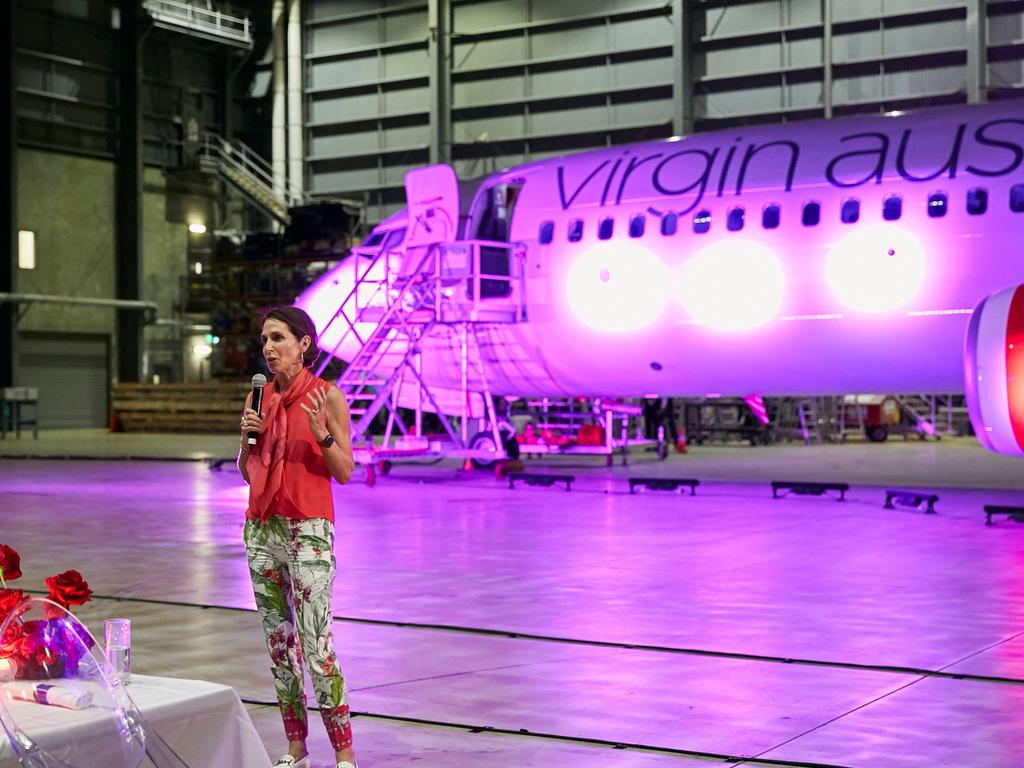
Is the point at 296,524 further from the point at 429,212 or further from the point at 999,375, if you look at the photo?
the point at 429,212

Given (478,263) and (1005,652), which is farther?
(478,263)

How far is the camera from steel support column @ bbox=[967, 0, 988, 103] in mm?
40625

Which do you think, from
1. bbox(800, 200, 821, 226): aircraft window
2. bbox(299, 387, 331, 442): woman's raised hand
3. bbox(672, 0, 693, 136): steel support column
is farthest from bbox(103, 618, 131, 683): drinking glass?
bbox(672, 0, 693, 136): steel support column

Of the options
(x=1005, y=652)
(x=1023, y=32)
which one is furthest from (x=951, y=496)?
(x=1023, y=32)

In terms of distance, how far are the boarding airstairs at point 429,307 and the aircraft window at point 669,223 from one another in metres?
2.73

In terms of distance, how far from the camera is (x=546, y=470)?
2647 cm

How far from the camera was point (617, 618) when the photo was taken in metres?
9.69

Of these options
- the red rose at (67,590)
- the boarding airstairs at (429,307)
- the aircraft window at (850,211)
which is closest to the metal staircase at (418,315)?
the boarding airstairs at (429,307)

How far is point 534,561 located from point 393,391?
10.6 m

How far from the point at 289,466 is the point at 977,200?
13791 millimetres

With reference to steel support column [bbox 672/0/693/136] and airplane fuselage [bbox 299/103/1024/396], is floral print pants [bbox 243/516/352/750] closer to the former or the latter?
airplane fuselage [bbox 299/103/1024/396]

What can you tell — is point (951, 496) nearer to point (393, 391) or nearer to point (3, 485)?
point (393, 391)

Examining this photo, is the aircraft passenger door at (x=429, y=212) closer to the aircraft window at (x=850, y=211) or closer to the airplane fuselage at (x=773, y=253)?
the airplane fuselage at (x=773, y=253)

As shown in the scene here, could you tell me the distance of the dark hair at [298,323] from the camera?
5895mm
